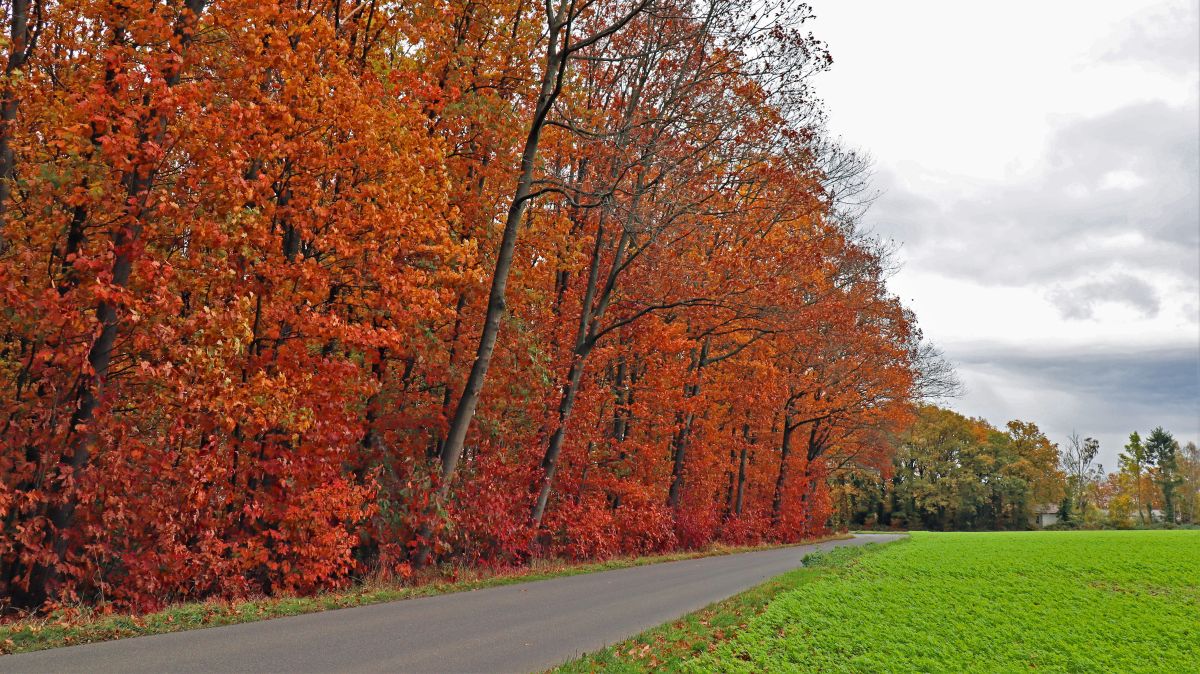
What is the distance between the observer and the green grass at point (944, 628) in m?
7.31

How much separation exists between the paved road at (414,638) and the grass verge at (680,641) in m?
0.38

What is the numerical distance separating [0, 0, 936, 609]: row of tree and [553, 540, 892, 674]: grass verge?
5478 millimetres

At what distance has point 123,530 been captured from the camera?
1017cm

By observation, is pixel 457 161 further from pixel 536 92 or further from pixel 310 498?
pixel 310 498

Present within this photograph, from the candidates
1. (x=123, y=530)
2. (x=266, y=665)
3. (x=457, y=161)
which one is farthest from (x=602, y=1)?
(x=266, y=665)

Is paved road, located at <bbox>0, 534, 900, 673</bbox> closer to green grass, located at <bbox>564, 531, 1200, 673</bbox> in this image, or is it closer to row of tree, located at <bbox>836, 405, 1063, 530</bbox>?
green grass, located at <bbox>564, 531, 1200, 673</bbox>

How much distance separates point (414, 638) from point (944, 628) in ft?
21.6

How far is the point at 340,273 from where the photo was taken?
12.4m

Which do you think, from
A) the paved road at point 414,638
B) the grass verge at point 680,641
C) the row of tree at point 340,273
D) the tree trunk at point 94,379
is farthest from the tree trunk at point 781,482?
the tree trunk at point 94,379

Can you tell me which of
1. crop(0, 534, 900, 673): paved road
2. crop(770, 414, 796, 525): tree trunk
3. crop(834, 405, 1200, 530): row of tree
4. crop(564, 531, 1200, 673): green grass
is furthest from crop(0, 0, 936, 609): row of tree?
crop(834, 405, 1200, 530): row of tree

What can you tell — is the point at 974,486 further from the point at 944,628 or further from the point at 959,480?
the point at 944,628

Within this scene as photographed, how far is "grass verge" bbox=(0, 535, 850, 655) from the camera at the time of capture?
7211 mm

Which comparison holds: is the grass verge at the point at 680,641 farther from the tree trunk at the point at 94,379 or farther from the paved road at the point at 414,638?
the tree trunk at the point at 94,379

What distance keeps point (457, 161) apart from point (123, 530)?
9.65 metres
